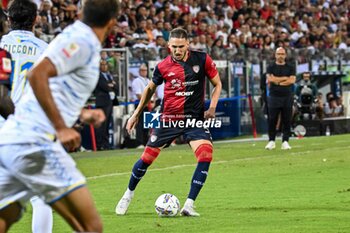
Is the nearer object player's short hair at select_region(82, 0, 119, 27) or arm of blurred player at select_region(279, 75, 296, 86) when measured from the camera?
player's short hair at select_region(82, 0, 119, 27)

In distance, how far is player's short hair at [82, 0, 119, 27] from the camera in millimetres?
6844

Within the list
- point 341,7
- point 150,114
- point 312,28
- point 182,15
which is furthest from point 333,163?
point 341,7

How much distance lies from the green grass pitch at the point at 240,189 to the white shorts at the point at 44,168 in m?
4.43

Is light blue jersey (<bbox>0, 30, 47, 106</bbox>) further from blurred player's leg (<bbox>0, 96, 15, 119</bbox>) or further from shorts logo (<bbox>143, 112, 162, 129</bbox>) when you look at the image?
shorts logo (<bbox>143, 112, 162, 129</bbox>)

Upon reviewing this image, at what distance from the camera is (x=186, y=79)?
13.2 metres

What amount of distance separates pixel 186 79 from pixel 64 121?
6.63 meters

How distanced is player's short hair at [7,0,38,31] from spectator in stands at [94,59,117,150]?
14566 mm

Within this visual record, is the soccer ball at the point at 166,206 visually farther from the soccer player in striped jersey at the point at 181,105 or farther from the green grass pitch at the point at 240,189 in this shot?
the soccer player in striped jersey at the point at 181,105

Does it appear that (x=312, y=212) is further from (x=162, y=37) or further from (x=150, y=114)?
(x=162, y=37)

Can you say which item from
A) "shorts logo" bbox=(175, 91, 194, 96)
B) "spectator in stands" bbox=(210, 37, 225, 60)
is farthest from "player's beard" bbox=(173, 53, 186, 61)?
"spectator in stands" bbox=(210, 37, 225, 60)

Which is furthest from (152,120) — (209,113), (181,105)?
(209,113)

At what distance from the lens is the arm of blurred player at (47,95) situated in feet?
21.5

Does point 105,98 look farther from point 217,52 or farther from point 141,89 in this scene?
point 217,52

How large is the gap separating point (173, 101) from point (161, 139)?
617mm
